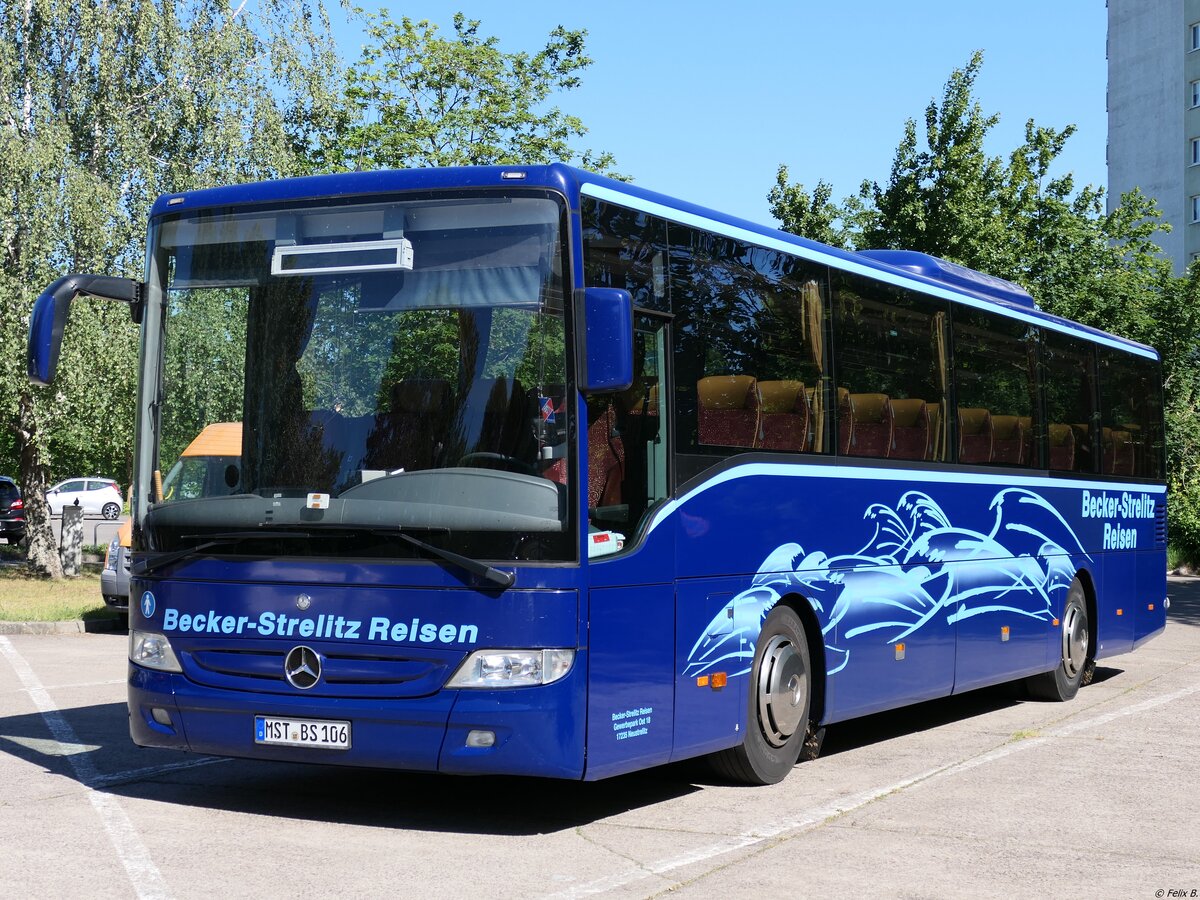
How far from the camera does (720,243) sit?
8953 mm

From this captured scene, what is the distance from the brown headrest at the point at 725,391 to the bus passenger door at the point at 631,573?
411 millimetres

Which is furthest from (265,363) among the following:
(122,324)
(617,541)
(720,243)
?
(122,324)

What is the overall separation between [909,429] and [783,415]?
2042mm

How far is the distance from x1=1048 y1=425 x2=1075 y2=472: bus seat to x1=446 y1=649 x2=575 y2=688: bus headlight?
7.92m

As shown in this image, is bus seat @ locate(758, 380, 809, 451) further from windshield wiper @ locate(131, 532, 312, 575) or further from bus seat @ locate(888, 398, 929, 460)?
windshield wiper @ locate(131, 532, 312, 575)

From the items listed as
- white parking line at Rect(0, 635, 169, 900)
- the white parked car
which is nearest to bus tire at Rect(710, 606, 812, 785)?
white parking line at Rect(0, 635, 169, 900)

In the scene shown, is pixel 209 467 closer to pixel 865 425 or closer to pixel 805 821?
pixel 805 821

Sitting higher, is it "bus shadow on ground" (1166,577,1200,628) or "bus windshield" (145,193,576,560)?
"bus windshield" (145,193,576,560)

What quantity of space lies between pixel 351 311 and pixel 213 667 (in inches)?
75.2

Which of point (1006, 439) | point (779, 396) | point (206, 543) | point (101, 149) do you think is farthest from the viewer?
point (101, 149)

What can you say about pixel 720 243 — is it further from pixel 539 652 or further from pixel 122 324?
pixel 122 324

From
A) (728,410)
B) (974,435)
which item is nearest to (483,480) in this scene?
(728,410)

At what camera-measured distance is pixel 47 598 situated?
80.6 feet

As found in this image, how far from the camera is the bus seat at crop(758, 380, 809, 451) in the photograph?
30.2 ft
